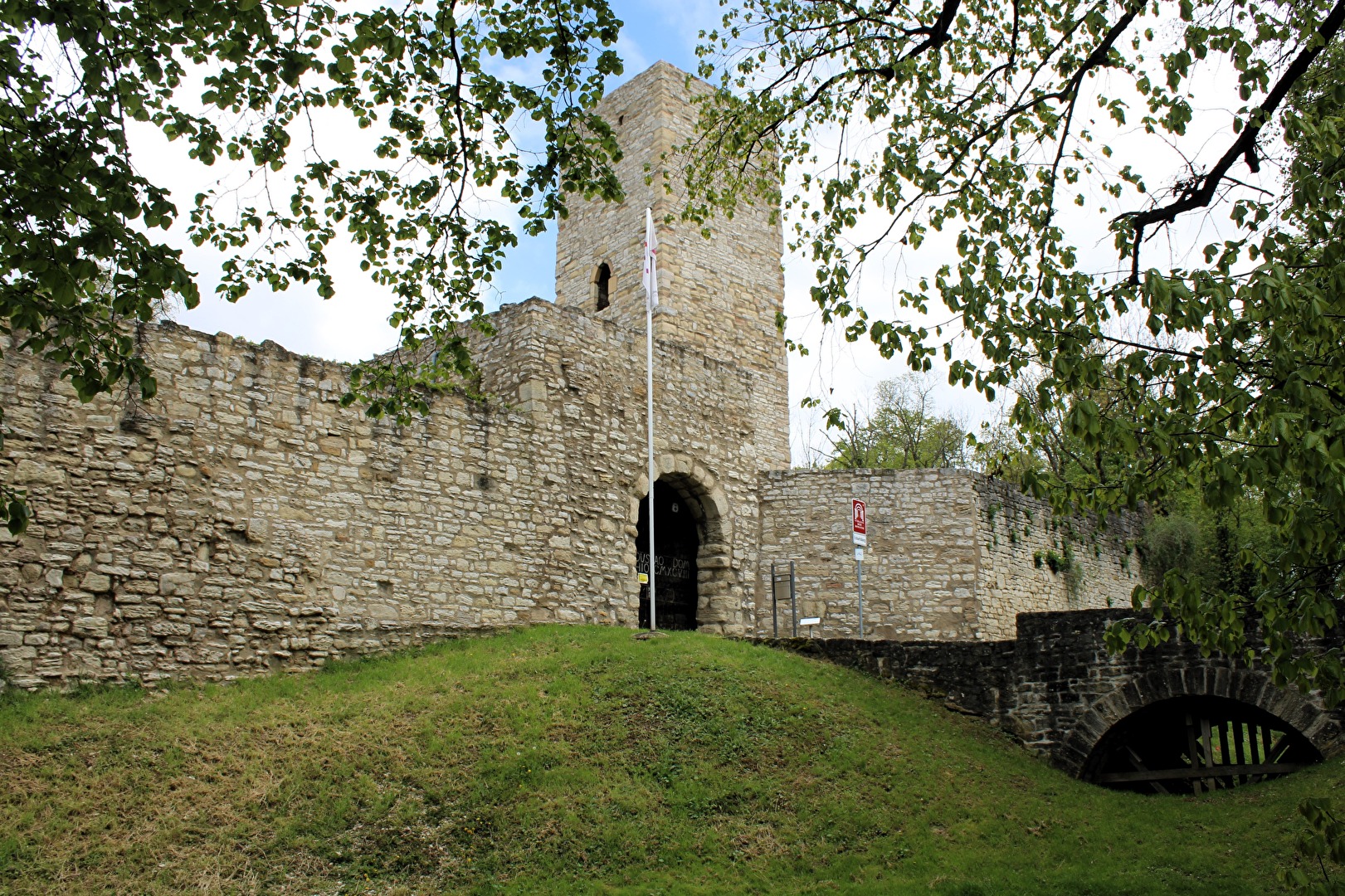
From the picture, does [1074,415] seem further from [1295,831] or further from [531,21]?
[1295,831]

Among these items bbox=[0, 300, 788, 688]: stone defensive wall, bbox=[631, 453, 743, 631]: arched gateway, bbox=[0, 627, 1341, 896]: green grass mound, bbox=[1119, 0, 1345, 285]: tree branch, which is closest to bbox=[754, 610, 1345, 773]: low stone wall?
bbox=[0, 627, 1341, 896]: green grass mound

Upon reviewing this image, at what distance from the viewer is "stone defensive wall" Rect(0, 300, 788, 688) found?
10359mm

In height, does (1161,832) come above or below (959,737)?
below

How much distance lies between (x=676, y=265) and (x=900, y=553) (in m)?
6.74

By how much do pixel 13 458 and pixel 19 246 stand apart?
5601mm

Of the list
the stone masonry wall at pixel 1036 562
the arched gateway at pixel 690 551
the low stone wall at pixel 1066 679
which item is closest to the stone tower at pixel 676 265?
the arched gateway at pixel 690 551

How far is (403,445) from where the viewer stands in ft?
43.8

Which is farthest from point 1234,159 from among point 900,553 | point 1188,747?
point 900,553

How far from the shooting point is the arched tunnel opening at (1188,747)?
38.9ft

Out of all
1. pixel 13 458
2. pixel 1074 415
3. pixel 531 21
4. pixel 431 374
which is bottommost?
pixel 1074 415

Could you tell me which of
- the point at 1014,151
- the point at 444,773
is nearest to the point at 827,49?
the point at 1014,151

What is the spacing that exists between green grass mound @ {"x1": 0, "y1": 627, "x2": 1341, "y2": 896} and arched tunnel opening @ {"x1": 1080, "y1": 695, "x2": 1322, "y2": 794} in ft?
2.71

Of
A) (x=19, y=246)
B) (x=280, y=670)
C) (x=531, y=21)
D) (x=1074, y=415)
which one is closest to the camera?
(x=1074, y=415)

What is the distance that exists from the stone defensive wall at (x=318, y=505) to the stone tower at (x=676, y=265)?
Result: 3130 millimetres
